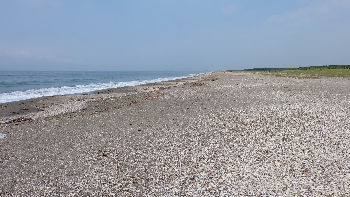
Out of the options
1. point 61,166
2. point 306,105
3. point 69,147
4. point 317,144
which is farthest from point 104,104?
point 317,144

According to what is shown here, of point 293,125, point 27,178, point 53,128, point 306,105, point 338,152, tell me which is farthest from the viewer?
point 306,105

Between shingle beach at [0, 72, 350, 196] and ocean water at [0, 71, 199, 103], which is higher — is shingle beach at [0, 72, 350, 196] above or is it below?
below

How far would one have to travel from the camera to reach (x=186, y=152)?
42.0 ft

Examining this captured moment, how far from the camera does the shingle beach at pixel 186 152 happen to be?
31.9 ft

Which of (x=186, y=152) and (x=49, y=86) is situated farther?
(x=49, y=86)

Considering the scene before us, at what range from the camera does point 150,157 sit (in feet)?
41.1

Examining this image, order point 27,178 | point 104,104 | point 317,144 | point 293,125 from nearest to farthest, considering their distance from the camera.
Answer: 1. point 27,178
2. point 317,144
3. point 293,125
4. point 104,104

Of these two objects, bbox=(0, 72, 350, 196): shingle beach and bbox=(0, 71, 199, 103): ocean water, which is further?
bbox=(0, 71, 199, 103): ocean water

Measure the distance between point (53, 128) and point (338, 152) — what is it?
16.4m

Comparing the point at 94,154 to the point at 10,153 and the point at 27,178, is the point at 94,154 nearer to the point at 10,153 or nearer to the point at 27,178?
the point at 27,178

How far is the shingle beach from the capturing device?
973cm

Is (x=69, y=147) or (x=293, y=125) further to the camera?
(x=293, y=125)

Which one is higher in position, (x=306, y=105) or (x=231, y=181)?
(x=306, y=105)

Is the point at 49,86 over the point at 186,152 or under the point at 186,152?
over
